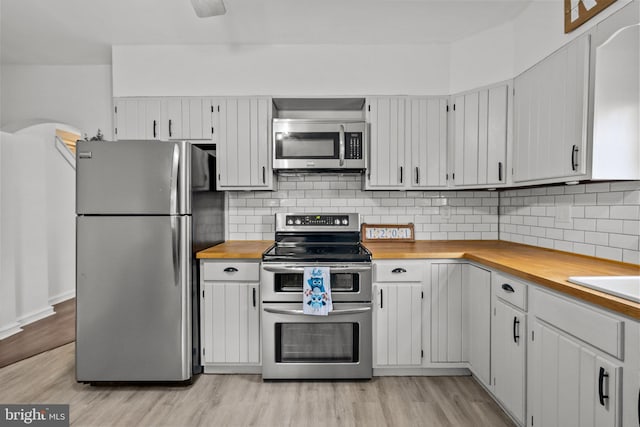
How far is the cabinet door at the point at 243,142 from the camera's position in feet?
9.25

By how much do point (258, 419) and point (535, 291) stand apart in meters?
1.64

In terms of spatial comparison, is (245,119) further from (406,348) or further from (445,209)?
(406,348)

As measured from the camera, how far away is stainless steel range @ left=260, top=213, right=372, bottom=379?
2.38m

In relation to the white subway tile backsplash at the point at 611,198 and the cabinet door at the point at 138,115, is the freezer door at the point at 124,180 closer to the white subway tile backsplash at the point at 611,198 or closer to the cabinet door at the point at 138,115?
the cabinet door at the point at 138,115

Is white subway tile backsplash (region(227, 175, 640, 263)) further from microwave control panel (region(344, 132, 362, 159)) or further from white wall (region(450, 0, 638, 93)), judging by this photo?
white wall (region(450, 0, 638, 93))

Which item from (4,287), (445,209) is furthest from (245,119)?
(4,287)

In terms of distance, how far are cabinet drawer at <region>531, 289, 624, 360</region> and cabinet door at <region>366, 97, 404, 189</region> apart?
143cm

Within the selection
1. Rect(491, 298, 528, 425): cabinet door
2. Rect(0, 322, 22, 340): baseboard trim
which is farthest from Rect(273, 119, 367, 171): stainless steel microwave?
Rect(0, 322, 22, 340): baseboard trim

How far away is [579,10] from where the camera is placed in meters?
1.90

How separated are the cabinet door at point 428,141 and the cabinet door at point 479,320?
79 cm

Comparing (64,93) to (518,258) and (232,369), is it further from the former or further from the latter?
(518,258)

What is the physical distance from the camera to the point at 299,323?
7.88ft

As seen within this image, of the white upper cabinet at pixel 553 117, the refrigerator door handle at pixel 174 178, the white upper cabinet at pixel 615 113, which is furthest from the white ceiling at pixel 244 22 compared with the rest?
the refrigerator door handle at pixel 174 178

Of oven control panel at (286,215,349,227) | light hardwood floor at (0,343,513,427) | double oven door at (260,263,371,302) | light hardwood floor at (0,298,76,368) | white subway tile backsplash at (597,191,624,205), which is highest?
white subway tile backsplash at (597,191,624,205)
